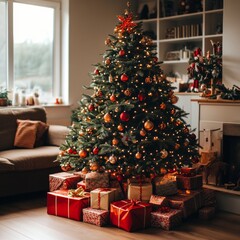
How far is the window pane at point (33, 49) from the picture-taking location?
6328 mm

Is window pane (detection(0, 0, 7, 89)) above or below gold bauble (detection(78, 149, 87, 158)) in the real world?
above

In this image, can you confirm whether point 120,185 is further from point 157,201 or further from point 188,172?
point 188,172

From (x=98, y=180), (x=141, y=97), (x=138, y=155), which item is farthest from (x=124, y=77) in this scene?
(x=98, y=180)

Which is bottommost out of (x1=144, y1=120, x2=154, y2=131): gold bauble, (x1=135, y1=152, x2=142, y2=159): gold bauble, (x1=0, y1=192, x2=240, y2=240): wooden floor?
(x1=0, y1=192, x2=240, y2=240): wooden floor

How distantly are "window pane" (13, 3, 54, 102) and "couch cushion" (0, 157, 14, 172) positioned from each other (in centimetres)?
205

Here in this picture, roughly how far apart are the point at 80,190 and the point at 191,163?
111 cm

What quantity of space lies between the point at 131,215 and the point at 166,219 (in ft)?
0.98

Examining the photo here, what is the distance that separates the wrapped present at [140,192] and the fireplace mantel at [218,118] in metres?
0.82

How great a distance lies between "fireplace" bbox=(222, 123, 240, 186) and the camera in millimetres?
4680

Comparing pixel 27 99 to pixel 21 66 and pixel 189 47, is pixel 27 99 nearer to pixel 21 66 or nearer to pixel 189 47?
pixel 21 66

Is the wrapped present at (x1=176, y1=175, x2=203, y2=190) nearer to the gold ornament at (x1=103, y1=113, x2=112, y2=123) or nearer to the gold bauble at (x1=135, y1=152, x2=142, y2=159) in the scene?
the gold bauble at (x1=135, y1=152, x2=142, y2=159)

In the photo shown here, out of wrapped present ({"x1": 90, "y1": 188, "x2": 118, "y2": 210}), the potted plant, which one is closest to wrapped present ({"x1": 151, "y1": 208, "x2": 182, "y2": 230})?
wrapped present ({"x1": 90, "y1": 188, "x2": 118, "y2": 210})

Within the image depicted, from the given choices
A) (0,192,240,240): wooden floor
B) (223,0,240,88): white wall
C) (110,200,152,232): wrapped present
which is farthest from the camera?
(223,0,240,88): white wall

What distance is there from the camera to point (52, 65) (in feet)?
22.2
